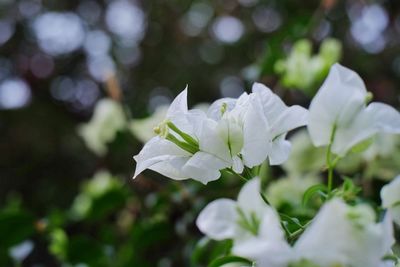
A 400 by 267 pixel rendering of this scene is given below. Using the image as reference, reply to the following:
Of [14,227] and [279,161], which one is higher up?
[279,161]

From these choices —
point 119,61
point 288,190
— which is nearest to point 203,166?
point 288,190

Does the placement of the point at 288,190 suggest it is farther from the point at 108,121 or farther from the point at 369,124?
the point at 369,124

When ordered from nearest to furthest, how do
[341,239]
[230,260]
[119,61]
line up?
[341,239] → [230,260] → [119,61]

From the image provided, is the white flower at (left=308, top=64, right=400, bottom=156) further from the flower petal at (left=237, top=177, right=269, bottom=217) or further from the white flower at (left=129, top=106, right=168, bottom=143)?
the white flower at (left=129, top=106, right=168, bottom=143)

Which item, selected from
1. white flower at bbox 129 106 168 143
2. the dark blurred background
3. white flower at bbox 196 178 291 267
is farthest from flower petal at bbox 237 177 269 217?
the dark blurred background

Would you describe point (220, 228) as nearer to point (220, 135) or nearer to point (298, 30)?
point (220, 135)

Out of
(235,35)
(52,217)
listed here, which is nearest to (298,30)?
(52,217)

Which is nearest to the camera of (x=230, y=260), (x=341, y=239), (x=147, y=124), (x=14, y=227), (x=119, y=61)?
(x=341, y=239)
